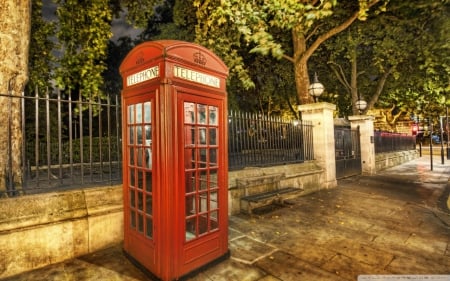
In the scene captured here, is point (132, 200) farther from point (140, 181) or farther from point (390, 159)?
point (390, 159)

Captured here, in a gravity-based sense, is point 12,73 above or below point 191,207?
above

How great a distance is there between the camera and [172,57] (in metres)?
2.99

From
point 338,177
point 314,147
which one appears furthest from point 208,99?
point 338,177

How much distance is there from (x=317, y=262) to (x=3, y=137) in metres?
5.03

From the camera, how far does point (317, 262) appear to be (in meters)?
3.64

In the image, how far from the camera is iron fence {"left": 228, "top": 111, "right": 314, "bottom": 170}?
6520 mm

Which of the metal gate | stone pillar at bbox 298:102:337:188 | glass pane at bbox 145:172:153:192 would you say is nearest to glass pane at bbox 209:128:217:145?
glass pane at bbox 145:172:153:192

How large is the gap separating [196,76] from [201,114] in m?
0.50

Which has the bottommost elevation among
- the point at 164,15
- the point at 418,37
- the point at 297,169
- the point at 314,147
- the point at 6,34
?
the point at 297,169

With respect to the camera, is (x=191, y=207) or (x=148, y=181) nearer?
(x=148, y=181)

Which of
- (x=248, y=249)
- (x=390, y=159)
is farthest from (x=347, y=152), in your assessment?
(x=248, y=249)

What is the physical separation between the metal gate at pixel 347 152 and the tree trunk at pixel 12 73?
10610mm

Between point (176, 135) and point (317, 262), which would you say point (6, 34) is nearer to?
point (176, 135)

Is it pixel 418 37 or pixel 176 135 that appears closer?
pixel 176 135
